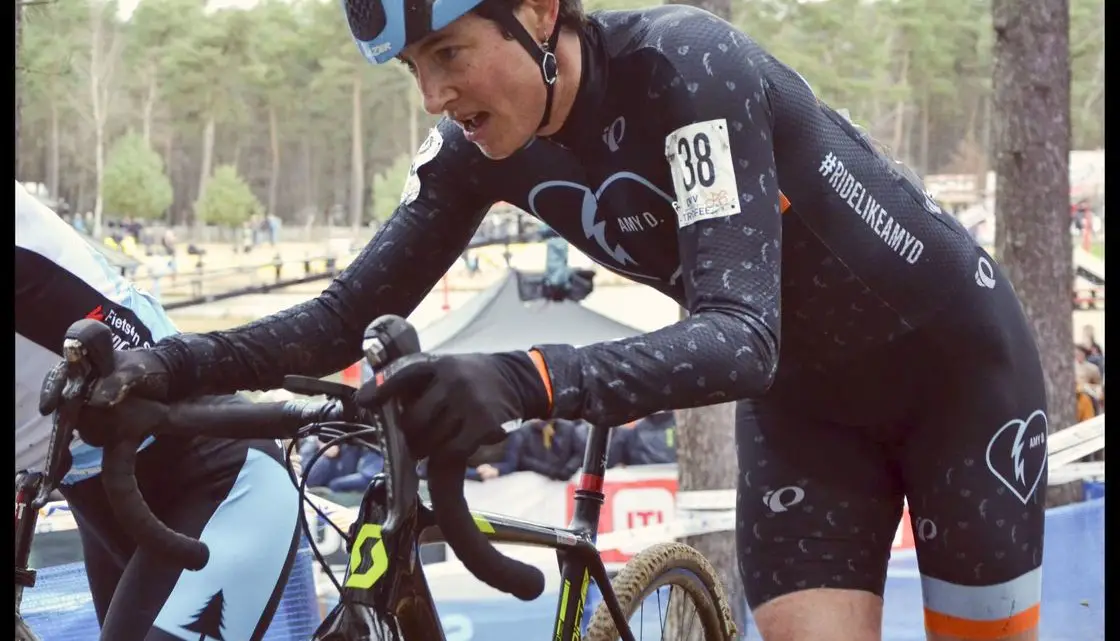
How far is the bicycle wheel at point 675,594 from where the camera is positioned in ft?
9.69

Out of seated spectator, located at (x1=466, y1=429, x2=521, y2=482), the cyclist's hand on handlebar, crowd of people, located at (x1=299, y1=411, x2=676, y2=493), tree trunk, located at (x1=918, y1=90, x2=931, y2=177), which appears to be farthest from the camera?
tree trunk, located at (x1=918, y1=90, x2=931, y2=177)

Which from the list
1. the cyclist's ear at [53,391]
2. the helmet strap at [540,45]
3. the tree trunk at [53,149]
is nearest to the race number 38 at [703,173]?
the helmet strap at [540,45]

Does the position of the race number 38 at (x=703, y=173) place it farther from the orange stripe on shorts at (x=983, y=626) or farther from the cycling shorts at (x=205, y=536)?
the cycling shorts at (x=205, y=536)

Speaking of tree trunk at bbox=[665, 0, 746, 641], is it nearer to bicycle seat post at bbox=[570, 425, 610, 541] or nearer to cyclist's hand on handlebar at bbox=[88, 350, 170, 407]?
bicycle seat post at bbox=[570, 425, 610, 541]

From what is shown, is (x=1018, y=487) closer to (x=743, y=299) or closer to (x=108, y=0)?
(x=743, y=299)

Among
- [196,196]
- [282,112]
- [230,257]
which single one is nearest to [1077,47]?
[230,257]

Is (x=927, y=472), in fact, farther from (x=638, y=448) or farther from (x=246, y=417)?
(x=638, y=448)

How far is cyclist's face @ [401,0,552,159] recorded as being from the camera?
6.46 feet

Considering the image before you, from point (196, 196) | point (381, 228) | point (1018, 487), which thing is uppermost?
point (196, 196)

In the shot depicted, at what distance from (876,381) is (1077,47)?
3026 cm

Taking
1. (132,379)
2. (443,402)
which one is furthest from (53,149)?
(443,402)

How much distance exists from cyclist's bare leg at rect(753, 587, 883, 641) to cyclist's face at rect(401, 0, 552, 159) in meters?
1.10

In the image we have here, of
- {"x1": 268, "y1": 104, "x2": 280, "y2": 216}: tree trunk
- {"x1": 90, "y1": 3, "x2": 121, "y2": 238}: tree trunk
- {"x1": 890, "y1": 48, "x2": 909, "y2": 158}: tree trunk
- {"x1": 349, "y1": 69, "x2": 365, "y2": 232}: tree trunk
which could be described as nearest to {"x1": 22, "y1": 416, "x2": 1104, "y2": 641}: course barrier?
{"x1": 90, "y1": 3, "x2": 121, "y2": 238}: tree trunk

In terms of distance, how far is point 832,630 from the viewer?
8.31 feet
